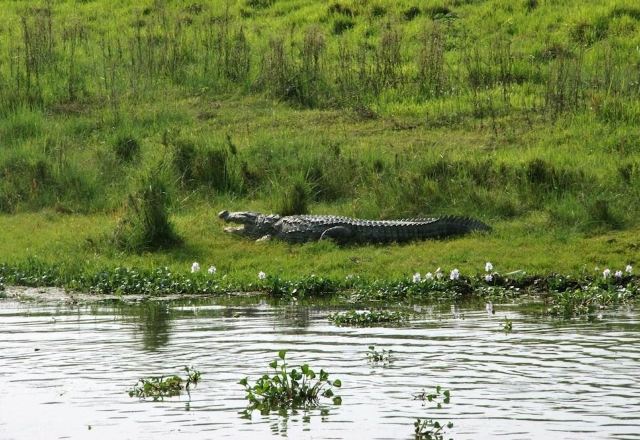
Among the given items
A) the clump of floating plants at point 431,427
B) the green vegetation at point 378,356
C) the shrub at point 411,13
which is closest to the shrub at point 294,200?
the green vegetation at point 378,356

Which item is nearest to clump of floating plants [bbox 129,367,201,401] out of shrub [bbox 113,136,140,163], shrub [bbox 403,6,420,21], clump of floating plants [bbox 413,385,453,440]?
clump of floating plants [bbox 413,385,453,440]

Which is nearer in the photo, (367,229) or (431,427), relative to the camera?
(431,427)

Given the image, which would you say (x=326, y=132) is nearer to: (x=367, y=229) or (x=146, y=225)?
(x=367, y=229)

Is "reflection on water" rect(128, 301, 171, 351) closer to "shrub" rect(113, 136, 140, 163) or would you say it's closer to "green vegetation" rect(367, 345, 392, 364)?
"green vegetation" rect(367, 345, 392, 364)

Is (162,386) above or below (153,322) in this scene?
below

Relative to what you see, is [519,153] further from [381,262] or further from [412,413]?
[412,413]

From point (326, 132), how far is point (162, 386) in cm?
904

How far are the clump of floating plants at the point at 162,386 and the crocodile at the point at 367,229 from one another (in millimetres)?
5092

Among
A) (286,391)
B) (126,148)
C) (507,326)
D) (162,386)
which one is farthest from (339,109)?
(286,391)

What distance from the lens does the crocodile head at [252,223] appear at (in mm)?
12555

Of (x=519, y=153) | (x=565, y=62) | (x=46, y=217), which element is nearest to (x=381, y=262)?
(x=519, y=153)

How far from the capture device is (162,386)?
271 inches

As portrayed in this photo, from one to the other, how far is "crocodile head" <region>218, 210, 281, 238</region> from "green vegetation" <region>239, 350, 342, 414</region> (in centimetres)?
577

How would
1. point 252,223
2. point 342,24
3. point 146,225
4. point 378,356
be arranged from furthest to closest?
1. point 342,24
2. point 252,223
3. point 146,225
4. point 378,356
